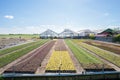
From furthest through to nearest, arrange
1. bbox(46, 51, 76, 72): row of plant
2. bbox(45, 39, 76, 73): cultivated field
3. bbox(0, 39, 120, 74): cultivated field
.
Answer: bbox(0, 39, 120, 74): cultivated field
bbox(46, 51, 76, 72): row of plant
bbox(45, 39, 76, 73): cultivated field

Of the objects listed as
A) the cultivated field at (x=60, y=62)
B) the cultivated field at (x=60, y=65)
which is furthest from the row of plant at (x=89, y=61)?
the cultivated field at (x=60, y=65)

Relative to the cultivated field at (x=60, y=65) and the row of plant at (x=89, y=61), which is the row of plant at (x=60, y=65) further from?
the row of plant at (x=89, y=61)

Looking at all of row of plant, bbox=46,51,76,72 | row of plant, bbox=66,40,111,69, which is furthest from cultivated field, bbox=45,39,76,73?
row of plant, bbox=66,40,111,69

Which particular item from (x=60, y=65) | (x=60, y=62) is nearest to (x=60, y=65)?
(x=60, y=65)

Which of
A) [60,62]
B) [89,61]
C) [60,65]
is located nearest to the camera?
[60,65]

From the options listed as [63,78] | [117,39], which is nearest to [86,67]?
[63,78]

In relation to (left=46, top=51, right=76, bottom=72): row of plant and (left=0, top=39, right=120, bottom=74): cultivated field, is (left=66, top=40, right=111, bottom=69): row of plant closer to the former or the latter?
(left=0, top=39, right=120, bottom=74): cultivated field

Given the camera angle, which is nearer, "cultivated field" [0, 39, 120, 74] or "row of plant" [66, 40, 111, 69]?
"cultivated field" [0, 39, 120, 74]

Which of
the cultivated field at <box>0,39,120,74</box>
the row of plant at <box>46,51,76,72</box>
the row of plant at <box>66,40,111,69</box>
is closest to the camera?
the row of plant at <box>46,51,76,72</box>

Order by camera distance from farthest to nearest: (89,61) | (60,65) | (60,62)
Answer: (89,61)
(60,62)
(60,65)

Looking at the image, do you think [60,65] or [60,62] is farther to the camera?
[60,62]

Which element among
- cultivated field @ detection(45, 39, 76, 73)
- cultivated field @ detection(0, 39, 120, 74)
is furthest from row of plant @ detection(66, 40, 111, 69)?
cultivated field @ detection(45, 39, 76, 73)

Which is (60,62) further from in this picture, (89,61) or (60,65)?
(89,61)
